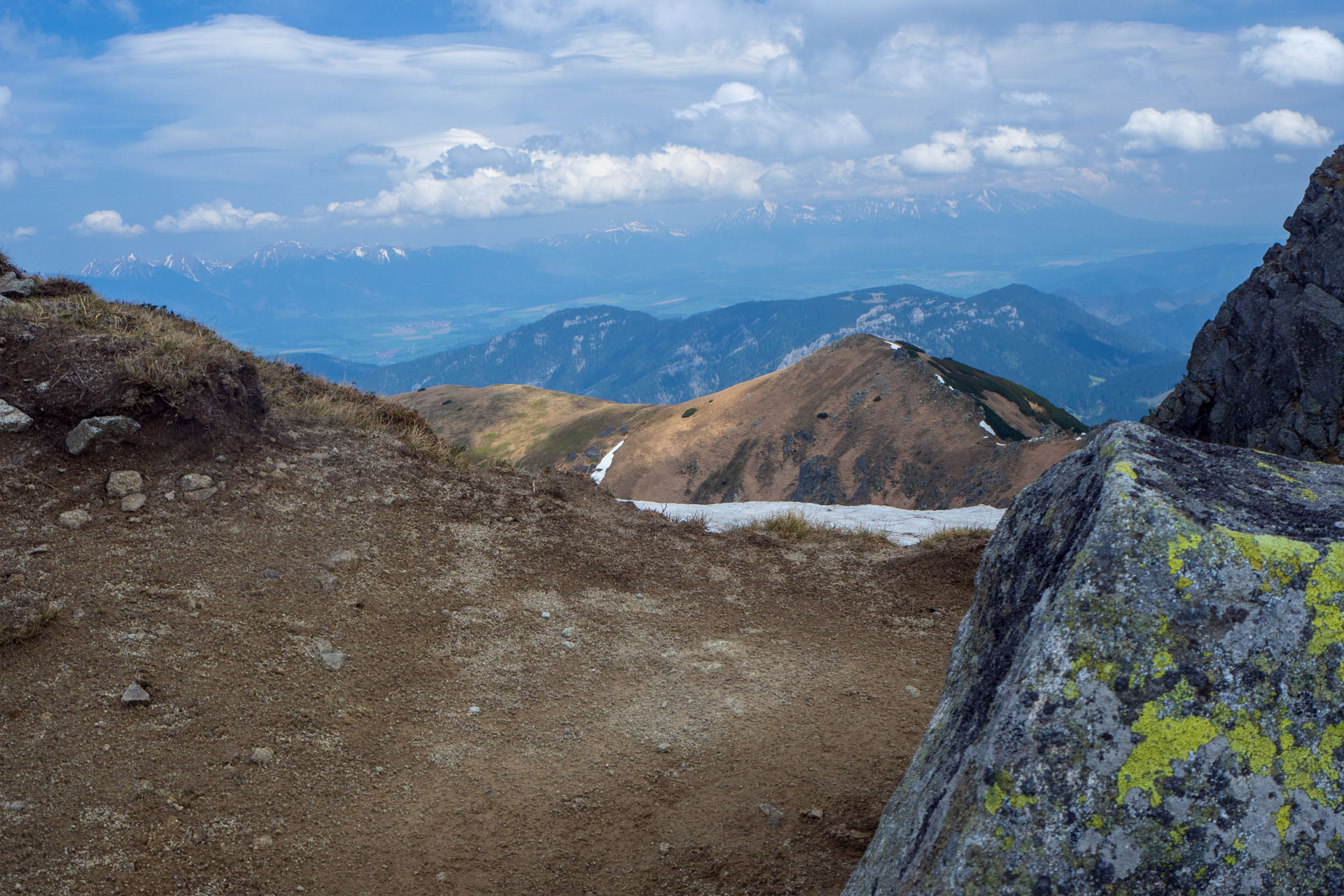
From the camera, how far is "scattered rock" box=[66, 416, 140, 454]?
1088 centimetres

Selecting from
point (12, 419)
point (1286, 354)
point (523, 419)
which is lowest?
point (523, 419)

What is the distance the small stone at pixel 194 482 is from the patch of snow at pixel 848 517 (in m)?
7.95

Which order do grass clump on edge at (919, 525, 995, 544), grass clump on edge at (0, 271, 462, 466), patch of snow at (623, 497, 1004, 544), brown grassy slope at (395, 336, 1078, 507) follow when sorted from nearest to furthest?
grass clump on edge at (0, 271, 462, 466)
grass clump on edge at (919, 525, 995, 544)
patch of snow at (623, 497, 1004, 544)
brown grassy slope at (395, 336, 1078, 507)

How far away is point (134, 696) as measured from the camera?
7129 mm

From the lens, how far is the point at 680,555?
13.1 meters

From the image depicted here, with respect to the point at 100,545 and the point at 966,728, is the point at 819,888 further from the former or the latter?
the point at 100,545

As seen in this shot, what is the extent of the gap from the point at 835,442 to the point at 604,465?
27908mm

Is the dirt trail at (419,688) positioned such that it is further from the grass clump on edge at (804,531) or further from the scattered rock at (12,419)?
the grass clump on edge at (804,531)

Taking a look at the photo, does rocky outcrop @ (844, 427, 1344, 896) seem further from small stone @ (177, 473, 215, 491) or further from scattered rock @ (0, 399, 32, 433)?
scattered rock @ (0, 399, 32, 433)

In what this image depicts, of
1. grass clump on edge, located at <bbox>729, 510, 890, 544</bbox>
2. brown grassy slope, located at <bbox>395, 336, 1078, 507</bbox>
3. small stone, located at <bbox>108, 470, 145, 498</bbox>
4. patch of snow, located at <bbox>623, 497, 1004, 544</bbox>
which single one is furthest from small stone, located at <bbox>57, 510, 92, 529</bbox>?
brown grassy slope, located at <bbox>395, 336, 1078, 507</bbox>

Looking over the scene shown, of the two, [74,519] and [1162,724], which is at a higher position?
[1162,724]

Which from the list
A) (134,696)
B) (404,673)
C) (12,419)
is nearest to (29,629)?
(134,696)

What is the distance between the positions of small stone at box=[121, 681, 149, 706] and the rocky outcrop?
6.77 m

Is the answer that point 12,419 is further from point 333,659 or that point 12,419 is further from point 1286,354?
point 1286,354
